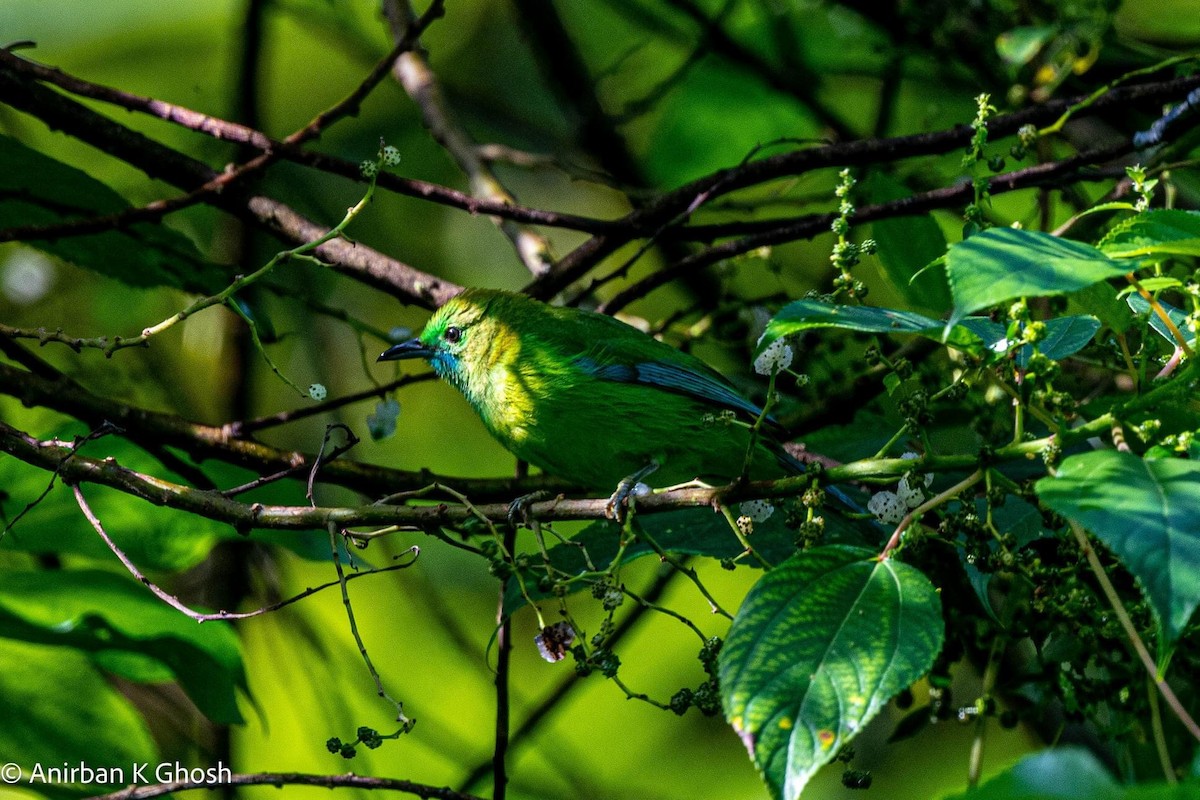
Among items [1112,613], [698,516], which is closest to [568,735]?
[698,516]

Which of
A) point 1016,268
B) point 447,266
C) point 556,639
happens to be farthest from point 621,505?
point 447,266

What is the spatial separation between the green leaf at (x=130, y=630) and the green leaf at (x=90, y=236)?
3.24 feet

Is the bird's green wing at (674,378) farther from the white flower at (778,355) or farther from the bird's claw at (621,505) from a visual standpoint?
the white flower at (778,355)

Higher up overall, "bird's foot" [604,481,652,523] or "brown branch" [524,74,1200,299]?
"brown branch" [524,74,1200,299]

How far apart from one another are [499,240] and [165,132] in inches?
75.0

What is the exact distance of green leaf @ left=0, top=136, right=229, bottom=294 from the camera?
3.26 metres

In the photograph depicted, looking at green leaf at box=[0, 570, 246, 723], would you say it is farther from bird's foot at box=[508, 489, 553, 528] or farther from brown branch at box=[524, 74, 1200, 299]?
brown branch at box=[524, 74, 1200, 299]

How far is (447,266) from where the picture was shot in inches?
270

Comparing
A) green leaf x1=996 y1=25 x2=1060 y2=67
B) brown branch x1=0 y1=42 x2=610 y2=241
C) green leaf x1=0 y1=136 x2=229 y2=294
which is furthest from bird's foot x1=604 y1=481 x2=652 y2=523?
green leaf x1=996 y1=25 x2=1060 y2=67

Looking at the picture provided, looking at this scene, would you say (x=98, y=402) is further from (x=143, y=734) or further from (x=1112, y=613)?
(x=1112, y=613)

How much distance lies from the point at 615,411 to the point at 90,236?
63.7 inches

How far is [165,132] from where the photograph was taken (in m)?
6.27

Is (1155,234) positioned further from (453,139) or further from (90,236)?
(453,139)

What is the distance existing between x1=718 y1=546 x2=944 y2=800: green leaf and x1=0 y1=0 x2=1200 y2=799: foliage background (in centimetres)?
230
